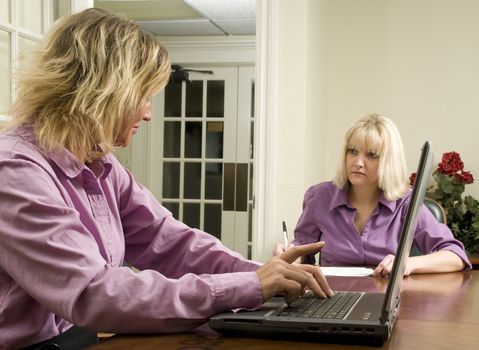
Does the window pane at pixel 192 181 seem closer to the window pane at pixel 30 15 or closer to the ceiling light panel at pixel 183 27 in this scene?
the ceiling light panel at pixel 183 27

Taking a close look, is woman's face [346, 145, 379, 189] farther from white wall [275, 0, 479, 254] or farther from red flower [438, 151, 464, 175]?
red flower [438, 151, 464, 175]

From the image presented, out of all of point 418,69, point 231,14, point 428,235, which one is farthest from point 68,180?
point 231,14

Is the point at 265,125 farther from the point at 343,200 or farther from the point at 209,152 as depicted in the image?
the point at 209,152

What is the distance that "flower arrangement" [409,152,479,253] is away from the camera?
364 cm

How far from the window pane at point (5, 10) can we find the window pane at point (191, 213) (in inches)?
163

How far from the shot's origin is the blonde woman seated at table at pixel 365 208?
232cm

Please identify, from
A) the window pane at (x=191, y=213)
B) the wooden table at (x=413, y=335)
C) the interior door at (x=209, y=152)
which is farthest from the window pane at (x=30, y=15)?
the window pane at (x=191, y=213)

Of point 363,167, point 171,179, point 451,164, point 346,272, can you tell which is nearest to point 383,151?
point 363,167

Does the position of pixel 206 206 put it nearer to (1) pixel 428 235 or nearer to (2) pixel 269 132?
(2) pixel 269 132

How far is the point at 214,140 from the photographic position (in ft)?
20.0

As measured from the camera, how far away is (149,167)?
6191 mm

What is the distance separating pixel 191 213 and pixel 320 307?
511 cm

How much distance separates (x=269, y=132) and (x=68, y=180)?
2211 mm

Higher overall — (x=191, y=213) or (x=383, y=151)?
(x=383, y=151)
